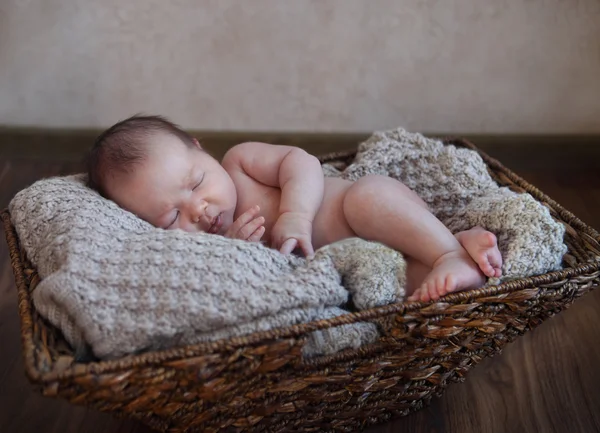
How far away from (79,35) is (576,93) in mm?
1345

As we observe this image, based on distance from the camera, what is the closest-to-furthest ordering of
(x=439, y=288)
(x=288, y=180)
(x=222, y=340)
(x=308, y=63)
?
1. (x=222, y=340)
2. (x=439, y=288)
3. (x=288, y=180)
4. (x=308, y=63)

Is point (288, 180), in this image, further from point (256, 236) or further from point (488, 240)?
point (488, 240)

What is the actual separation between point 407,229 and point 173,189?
379 mm

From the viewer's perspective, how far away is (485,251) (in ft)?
2.98

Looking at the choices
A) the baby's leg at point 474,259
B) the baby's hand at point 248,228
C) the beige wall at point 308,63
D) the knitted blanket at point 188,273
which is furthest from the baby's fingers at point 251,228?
the beige wall at point 308,63

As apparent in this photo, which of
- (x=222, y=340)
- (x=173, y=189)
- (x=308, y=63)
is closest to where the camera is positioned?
(x=222, y=340)

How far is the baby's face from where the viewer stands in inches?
37.3

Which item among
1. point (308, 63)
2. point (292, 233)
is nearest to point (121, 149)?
point (292, 233)

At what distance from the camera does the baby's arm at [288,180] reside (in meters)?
0.99

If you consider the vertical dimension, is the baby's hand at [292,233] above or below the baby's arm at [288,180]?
below

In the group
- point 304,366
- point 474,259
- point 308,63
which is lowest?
point 304,366

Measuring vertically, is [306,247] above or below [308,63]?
below

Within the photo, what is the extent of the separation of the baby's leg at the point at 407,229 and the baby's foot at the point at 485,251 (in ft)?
0.03

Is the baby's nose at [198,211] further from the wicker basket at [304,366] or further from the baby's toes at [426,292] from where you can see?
the baby's toes at [426,292]
